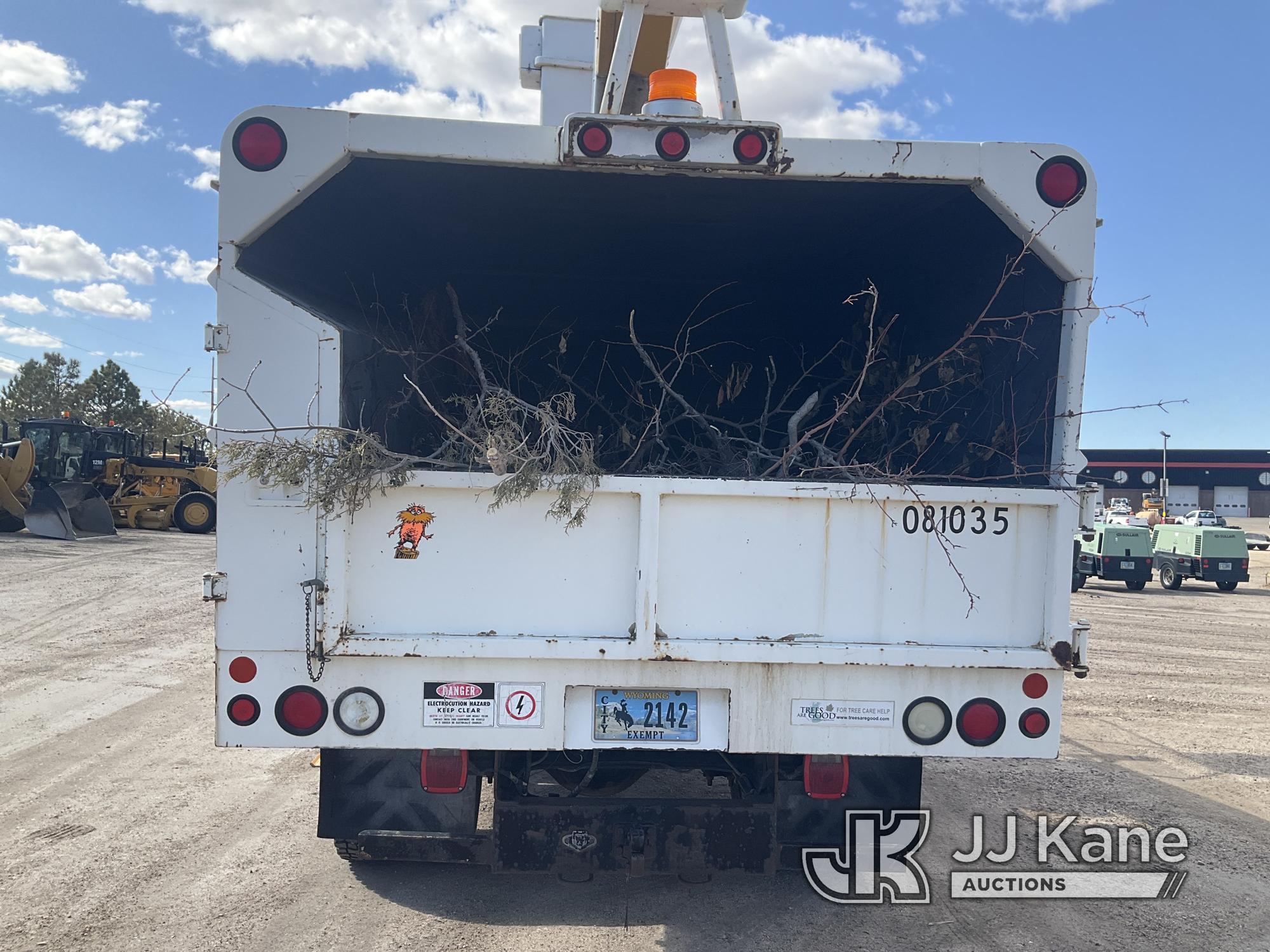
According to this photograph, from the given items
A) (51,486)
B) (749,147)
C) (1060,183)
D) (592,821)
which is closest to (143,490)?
(51,486)

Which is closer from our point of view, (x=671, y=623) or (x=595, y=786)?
(x=671, y=623)

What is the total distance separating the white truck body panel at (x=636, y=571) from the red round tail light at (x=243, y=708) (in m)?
0.03

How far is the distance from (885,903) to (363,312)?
3.58m

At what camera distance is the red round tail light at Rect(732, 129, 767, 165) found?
9.32ft

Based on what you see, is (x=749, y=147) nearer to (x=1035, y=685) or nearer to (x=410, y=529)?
(x=410, y=529)

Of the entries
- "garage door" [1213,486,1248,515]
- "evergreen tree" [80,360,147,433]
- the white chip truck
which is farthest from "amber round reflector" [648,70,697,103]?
"garage door" [1213,486,1248,515]

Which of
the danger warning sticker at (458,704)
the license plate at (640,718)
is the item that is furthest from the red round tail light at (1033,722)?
the danger warning sticker at (458,704)

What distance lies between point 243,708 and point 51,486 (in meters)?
20.2

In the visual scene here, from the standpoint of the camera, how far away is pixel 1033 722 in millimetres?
3012

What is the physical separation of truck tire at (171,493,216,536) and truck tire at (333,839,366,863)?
20.3 metres

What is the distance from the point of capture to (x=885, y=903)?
370cm

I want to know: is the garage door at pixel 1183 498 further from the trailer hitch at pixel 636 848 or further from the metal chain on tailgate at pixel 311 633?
A: the metal chain on tailgate at pixel 311 633

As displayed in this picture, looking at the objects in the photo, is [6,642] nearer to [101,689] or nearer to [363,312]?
[101,689]

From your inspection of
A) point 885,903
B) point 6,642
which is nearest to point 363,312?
point 885,903
